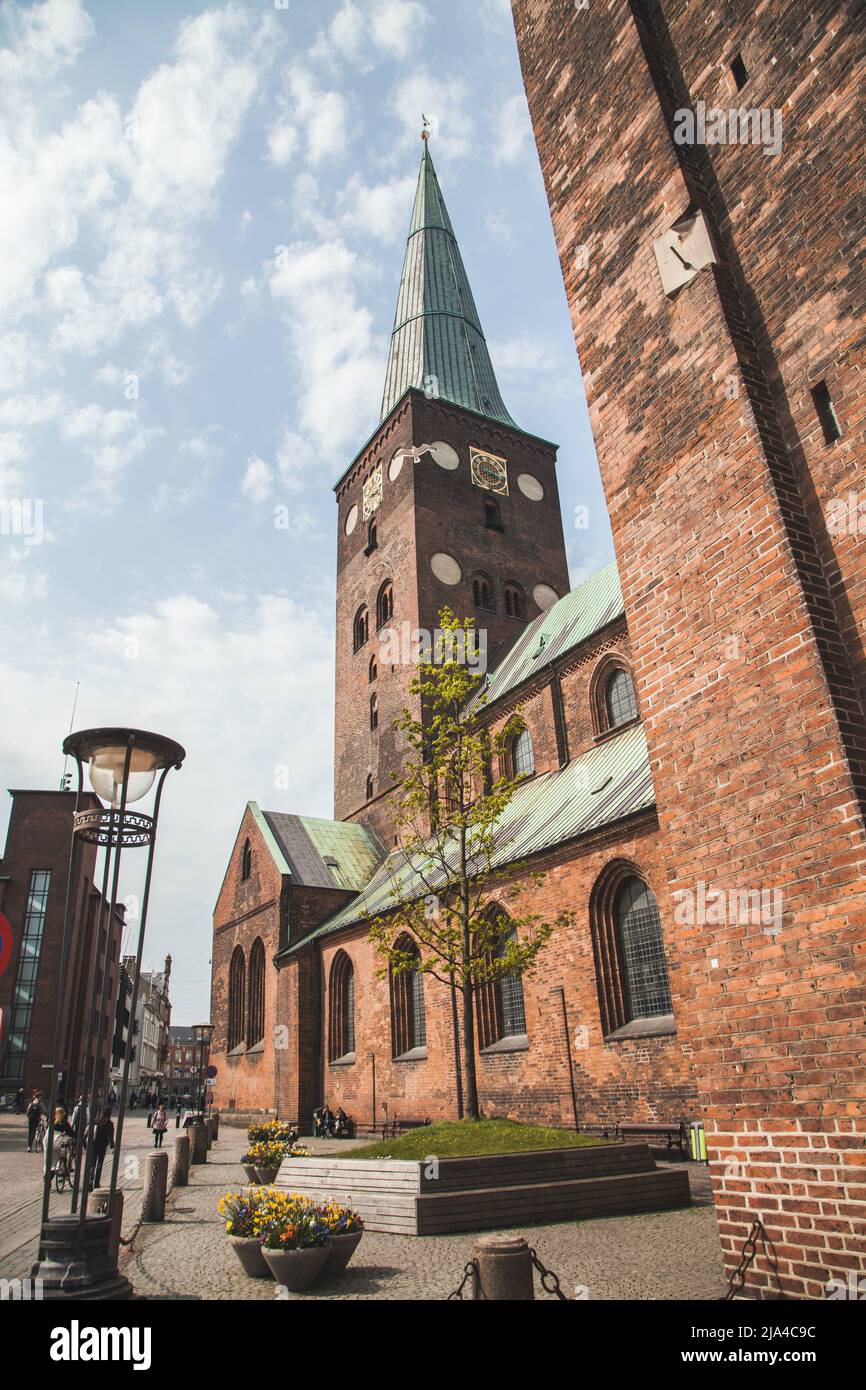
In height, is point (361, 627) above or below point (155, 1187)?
above

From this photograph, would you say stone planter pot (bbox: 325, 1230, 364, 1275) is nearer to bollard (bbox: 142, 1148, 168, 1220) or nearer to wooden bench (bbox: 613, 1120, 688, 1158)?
bollard (bbox: 142, 1148, 168, 1220)

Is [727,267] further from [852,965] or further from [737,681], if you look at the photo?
[852,965]

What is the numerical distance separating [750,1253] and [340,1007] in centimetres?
2468

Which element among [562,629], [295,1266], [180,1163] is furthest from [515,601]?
[295,1266]

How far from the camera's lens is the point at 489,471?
3831 cm

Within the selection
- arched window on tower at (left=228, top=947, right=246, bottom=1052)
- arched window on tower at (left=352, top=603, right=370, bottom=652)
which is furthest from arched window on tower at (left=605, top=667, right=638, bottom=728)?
arched window on tower at (left=228, top=947, right=246, bottom=1052)

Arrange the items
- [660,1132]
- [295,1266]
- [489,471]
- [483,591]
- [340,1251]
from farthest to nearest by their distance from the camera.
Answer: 1. [489,471]
2. [483,591]
3. [660,1132]
4. [340,1251]
5. [295,1266]

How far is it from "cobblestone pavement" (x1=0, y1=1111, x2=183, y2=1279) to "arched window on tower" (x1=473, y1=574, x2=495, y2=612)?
22146 millimetres

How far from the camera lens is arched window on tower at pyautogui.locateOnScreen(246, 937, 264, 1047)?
110 feet

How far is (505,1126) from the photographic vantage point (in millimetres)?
12867

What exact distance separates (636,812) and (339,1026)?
16.2 m

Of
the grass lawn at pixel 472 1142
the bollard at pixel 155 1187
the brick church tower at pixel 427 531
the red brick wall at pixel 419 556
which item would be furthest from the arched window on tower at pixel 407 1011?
the bollard at pixel 155 1187

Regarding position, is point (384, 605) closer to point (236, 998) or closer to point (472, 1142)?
point (236, 998)
